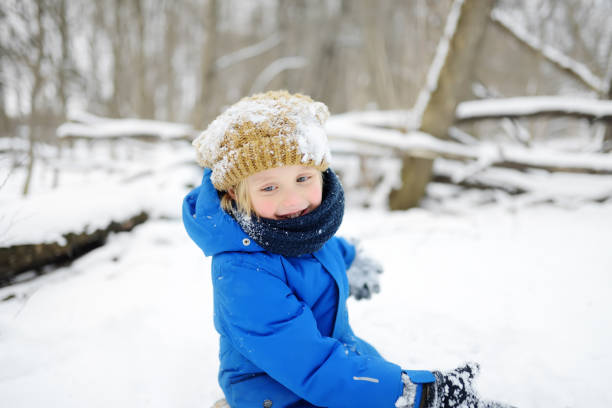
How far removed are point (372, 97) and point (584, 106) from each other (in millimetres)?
4865

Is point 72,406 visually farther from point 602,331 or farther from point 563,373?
point 602,331

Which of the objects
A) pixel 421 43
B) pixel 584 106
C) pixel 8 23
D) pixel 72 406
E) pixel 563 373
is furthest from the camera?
pixel 421 43

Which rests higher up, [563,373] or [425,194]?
[563,373]

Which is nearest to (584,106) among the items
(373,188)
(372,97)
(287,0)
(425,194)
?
(425,194)

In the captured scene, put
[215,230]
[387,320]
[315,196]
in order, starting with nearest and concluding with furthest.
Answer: [215,230]
[315,196]
[387,320]

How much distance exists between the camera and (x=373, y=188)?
519 centimetres

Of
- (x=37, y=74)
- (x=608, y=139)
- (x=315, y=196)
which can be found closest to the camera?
(x=315, y=196)

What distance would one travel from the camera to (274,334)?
3.25 ft

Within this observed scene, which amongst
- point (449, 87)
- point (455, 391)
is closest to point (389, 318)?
point (455, 391)

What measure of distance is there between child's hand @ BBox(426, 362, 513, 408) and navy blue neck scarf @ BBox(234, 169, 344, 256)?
0.60m

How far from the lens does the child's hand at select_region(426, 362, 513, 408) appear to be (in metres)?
1.02

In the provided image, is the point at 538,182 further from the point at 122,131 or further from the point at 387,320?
the point at 122,131

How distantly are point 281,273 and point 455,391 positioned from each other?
0.69 m

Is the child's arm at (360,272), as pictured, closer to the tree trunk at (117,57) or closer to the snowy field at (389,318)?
the snowy field at (389,318)
